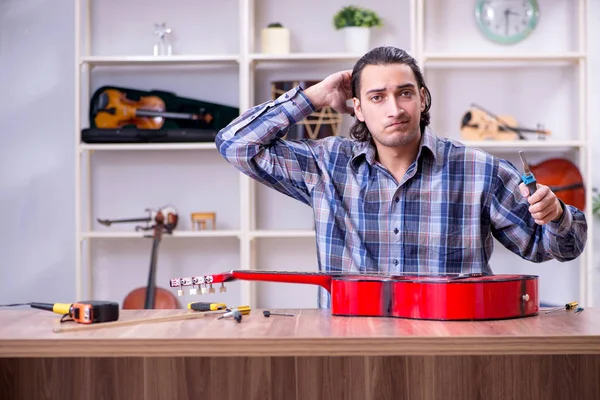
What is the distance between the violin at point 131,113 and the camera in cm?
405

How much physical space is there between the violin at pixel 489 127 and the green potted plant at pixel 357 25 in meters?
0.62

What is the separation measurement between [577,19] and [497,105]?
579 mm

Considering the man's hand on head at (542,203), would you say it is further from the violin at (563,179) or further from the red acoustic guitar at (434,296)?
the violin at (563,179)

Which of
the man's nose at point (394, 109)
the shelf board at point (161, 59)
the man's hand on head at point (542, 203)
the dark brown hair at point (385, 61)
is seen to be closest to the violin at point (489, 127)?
the shelf board at point (161, 59)

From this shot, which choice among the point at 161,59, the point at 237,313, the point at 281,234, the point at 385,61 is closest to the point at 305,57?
the point at 161,59

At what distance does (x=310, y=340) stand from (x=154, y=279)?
8.45 ft

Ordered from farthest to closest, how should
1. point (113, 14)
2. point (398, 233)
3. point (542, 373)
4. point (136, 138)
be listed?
point (113, 14), point (136, 138), point (398, 233), point (542, 373)

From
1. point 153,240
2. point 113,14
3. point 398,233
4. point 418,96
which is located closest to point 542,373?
point 398,233

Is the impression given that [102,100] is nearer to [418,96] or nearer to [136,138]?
[136,138]

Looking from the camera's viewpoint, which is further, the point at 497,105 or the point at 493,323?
the point at 497,105

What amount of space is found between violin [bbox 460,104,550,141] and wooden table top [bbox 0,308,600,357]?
257 cm

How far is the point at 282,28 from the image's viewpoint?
4027 millimetres

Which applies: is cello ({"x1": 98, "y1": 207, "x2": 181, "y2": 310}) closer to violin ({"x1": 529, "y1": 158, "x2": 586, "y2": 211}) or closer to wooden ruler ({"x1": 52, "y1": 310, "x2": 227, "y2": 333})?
violin ({"x1": 529, "y1": 158, "x2": 586, "y2": 211})

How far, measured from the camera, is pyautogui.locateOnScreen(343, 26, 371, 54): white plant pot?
13.1 ft
